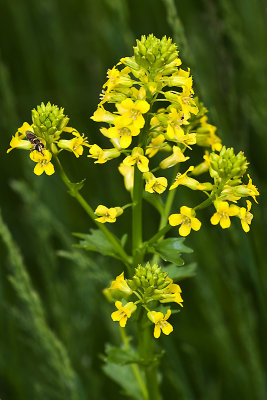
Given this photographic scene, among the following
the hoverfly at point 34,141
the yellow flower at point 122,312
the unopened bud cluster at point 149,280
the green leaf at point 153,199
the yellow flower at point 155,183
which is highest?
the hoverfly at point 34,141

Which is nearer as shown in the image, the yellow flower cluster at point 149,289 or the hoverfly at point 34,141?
the yellow flower cluster at point 149,289

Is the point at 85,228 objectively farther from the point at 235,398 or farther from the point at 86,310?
the point at 235,398

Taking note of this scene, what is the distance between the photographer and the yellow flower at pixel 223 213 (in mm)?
2193

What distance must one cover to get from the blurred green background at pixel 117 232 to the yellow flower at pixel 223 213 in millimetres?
682

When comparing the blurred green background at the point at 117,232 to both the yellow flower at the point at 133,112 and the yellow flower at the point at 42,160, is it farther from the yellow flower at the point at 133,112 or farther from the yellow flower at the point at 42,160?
the yellow flower at the point at 133,112

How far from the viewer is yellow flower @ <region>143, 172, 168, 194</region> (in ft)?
7.50

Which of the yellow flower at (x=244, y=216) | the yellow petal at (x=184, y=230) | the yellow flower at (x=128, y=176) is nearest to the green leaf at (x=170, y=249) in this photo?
the yellow petal at (x=184, y=230)

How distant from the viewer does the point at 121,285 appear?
2281 mm

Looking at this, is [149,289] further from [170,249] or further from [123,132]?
[123,132]

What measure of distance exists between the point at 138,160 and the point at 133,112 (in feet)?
0.68

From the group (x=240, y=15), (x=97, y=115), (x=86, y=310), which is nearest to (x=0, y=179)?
(x=86, y=310)

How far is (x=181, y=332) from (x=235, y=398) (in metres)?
0.62

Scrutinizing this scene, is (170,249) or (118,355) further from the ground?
(170,249)

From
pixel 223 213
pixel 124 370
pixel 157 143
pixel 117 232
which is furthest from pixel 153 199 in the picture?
pixel 117 232
